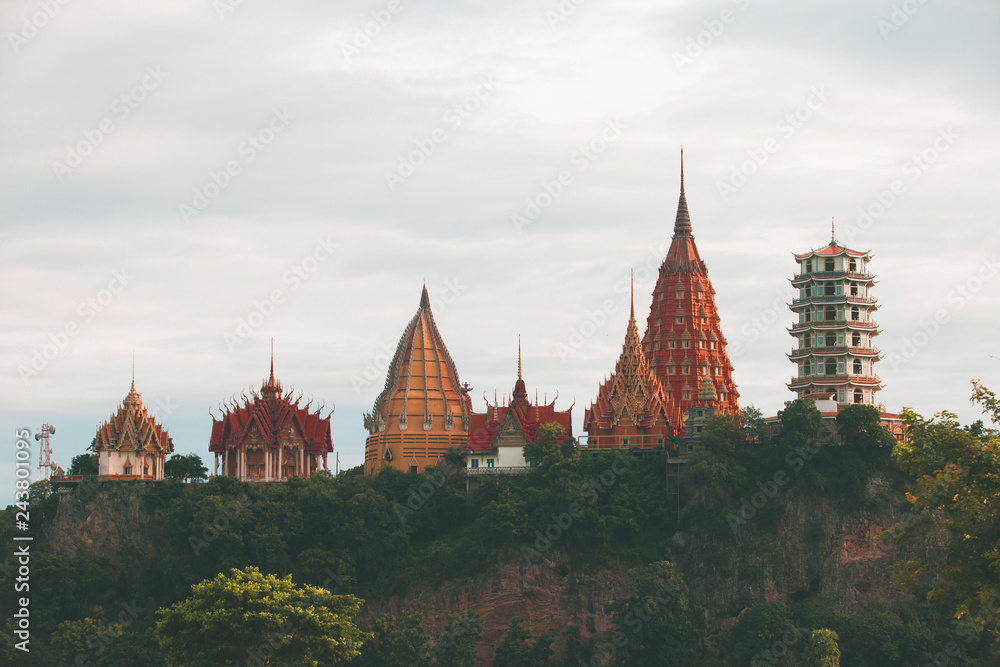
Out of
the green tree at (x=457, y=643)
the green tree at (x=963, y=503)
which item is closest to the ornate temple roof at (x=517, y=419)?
the green tree at (x=457, y=643)

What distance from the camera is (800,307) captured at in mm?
88562

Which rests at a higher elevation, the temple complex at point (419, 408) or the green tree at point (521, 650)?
the temple complex at point (419, 408)

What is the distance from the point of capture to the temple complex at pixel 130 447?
297 ft

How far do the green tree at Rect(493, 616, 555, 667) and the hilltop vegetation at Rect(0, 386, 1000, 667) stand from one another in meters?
0.09

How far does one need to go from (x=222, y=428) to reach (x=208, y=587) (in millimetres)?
31904

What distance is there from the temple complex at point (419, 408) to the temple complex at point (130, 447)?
12541mm

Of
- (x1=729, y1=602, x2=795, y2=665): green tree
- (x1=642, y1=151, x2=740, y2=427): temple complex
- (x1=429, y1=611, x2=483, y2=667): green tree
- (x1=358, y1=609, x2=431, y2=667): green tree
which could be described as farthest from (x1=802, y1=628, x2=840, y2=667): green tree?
(x1=642, y1=151, x2=740, y2=427): temple complex

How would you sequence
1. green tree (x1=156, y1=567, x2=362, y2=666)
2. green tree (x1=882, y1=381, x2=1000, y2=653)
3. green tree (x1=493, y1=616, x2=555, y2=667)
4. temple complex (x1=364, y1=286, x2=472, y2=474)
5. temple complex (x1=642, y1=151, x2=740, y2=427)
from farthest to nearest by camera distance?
temple complex (x1=642, y1=151, x2=740, y2=427) → temple complex (x1=364, y1=286, x2=472, y2=474) → green tree (x1=493, y1=616, x2=555, y2=667) → green tree (x1=156, y1=567, x2=362, y2=666) → green tree (x1=882, y1=381, x2=1000, y2=653)

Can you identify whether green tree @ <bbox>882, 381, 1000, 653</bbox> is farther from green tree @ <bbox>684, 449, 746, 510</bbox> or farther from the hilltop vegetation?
green tree @ <bbox>684, 449, 746, 510</bbox>

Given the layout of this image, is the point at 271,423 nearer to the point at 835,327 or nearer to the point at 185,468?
the point at 185,468

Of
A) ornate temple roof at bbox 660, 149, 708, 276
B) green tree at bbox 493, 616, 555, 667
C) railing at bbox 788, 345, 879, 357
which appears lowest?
green tree at bbox 493, 616, 555, 667

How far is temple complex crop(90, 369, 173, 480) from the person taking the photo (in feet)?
297

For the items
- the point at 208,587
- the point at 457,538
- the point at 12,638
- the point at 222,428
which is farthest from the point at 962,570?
→ the point at 222,428

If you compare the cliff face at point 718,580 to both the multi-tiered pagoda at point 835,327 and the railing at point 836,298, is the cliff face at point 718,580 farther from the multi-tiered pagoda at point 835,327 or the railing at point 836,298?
the railing at point 836,298
